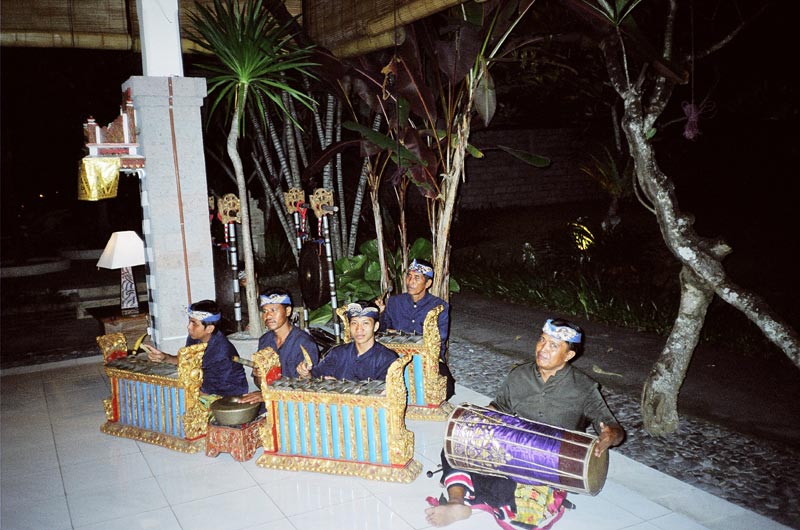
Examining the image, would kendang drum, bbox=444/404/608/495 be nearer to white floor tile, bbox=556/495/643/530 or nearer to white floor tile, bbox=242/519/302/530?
white floor tile, bbox=556/495/643/530

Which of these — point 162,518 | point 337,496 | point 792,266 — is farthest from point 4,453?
point 792,266

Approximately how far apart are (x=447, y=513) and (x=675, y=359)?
2169 millimetres

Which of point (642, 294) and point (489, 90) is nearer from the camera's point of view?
point (489, 90)

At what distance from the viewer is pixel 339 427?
4.05 meters

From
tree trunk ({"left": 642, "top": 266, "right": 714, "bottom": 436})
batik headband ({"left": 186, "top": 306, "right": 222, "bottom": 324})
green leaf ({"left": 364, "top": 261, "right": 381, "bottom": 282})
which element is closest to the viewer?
tree trunk ({"left": 642, "top": 266, "right": 714, "bottom": 436})

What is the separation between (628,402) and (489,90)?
305cm

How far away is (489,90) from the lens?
6000 millimetres

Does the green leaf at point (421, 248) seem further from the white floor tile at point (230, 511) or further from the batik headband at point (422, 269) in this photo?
the white floor tile at point (230, 511)

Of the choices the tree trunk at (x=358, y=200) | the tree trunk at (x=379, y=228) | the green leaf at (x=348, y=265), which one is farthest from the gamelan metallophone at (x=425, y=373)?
the tree trunk at (x=358, y=200)

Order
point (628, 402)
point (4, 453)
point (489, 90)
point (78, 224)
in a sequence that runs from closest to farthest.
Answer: point (4, 453)
point (628, 402)
point (489, 90)
point (78, 224)

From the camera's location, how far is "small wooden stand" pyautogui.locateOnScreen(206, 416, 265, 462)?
14.5 ft

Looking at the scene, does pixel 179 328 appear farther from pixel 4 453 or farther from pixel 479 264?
pixel 479 264

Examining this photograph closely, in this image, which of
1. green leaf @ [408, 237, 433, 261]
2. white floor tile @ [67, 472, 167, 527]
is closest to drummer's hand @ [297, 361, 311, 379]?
white floor tile @ [67, 472, 167, 527]

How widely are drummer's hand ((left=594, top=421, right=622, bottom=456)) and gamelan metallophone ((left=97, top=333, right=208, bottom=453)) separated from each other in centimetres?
271
